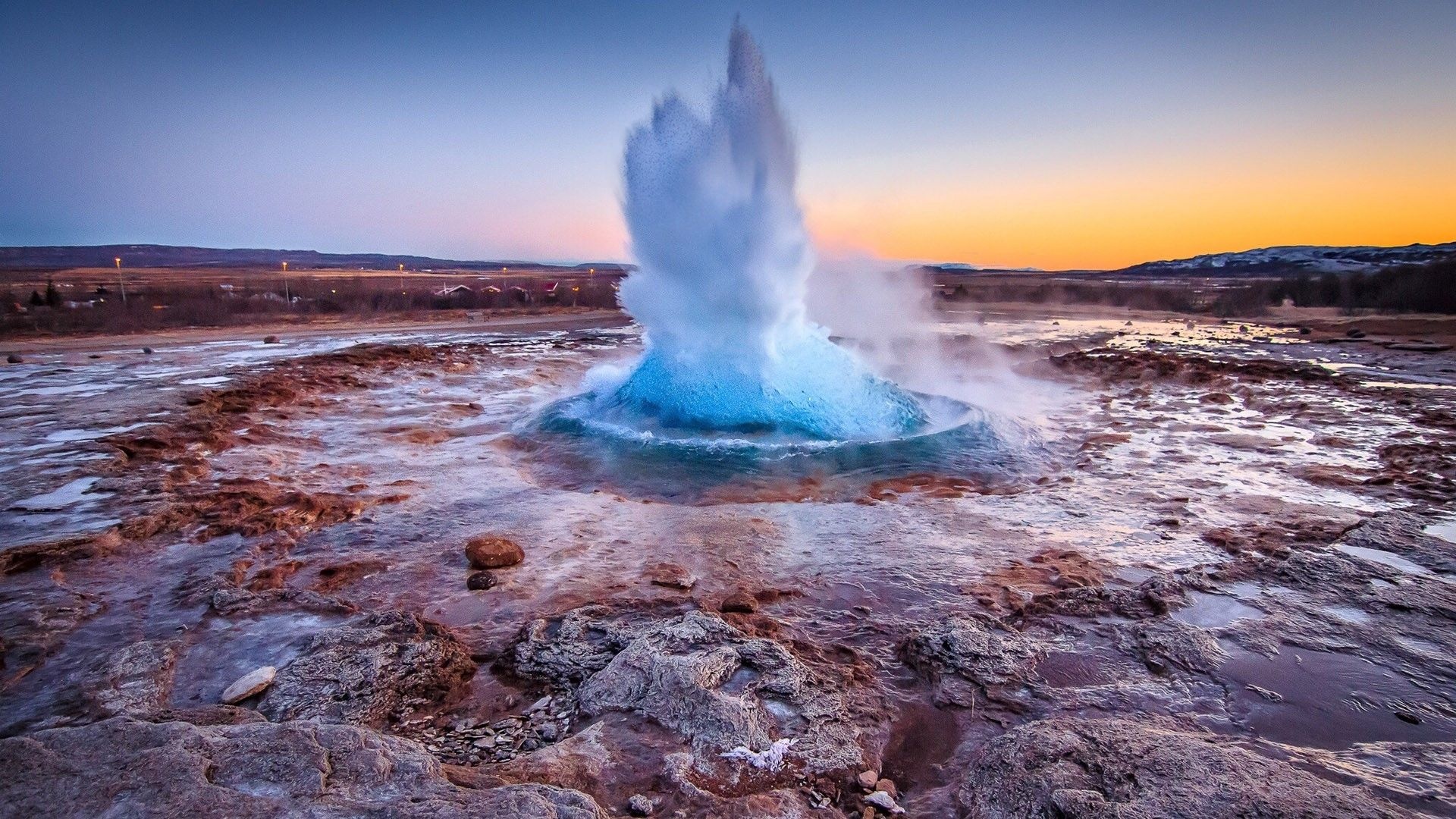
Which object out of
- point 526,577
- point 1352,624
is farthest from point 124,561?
point 1352,624

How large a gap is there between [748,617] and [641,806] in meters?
1.60

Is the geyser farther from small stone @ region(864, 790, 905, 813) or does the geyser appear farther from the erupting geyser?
small stone @ region(864, 790, 905, 813)

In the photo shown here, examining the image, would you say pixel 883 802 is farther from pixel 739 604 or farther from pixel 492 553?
pixel 492 553

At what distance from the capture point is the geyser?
820cm

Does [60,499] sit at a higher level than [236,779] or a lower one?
lower

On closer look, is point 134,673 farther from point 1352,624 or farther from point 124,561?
point 1352,624

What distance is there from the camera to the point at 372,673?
306cm

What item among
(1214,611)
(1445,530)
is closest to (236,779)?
(1214,611)

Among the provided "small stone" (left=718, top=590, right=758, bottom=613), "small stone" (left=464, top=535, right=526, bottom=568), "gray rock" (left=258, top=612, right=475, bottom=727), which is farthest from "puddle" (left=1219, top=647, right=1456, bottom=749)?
"small stone" (left=464, top=535, right=526, bottom=568)

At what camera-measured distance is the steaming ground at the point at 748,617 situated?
2.45 m

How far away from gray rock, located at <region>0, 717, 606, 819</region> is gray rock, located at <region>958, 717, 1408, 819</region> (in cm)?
139

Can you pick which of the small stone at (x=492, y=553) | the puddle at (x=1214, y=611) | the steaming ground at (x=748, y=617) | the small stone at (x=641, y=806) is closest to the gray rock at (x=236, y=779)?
the steaming ground at (x=748, y=617)

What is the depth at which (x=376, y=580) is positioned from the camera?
13.8ft

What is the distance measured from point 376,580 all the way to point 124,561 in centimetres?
162
